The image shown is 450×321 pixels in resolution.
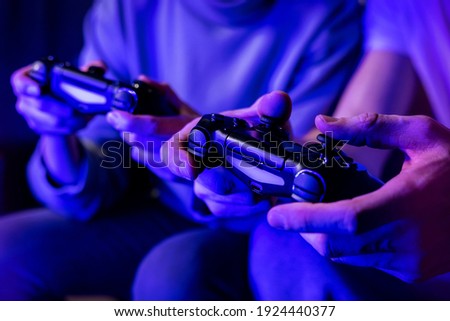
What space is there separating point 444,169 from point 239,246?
9.2 inches

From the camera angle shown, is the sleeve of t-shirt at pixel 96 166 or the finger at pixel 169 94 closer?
the finger at pixel 169 94

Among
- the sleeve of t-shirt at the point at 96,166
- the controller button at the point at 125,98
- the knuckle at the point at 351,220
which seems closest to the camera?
the knuckle at the point at 351,220

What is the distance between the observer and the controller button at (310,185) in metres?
0.31

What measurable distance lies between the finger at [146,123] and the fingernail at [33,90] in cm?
9

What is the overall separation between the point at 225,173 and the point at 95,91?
0.50 ft

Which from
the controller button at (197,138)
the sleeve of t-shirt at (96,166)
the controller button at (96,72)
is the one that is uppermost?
the controller button at (96,72)

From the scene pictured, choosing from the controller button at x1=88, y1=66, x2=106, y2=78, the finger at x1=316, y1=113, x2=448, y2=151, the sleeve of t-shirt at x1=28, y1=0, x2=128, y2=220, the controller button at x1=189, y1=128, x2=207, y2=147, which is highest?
the finger at x1=316, y1=113, x2=448, y2=151

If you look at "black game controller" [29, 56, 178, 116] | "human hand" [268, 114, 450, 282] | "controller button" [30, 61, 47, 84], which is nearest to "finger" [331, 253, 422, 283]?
"human hand" [268, 114, 450, 282]

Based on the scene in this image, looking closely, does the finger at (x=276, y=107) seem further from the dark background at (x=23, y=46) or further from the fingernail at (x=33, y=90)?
the dark background at (x=23, y=46)

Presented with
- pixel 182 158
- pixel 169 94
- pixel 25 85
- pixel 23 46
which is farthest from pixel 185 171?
pixel 23 46

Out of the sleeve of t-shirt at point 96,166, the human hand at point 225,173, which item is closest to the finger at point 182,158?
the human hand at point 225,173

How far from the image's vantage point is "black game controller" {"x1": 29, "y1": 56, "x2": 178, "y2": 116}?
17.3 inches

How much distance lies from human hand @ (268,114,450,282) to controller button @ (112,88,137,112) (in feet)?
0.56

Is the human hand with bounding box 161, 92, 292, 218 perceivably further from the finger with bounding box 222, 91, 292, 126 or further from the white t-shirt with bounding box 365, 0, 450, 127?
the white t-shirt with bounding box 365, 0, 450, 127
